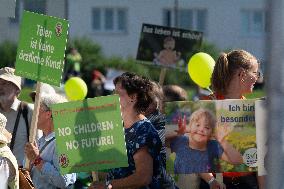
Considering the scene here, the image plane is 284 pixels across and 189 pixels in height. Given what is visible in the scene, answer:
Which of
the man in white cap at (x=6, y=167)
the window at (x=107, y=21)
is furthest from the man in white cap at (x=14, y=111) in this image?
the window at (x=107, y=21)

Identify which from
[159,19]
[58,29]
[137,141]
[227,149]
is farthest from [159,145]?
[159,19]

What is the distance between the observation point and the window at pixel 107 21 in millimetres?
43094

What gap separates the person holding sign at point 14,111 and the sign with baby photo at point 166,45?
7.79 feet

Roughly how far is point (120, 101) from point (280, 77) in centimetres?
286

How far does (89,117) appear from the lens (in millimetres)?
4812

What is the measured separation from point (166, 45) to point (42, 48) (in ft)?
12.5

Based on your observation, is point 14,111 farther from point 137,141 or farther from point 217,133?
point 217,133

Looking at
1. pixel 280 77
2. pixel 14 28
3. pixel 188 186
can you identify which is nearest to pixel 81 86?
pixel 188 186

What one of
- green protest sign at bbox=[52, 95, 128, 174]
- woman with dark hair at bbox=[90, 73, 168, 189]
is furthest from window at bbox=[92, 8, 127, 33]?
green protest sign at bbox=[52, 95, 128, 174]

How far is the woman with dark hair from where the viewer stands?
4918 millimetres

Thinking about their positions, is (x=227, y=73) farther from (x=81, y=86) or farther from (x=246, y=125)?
(x=81, y=86)

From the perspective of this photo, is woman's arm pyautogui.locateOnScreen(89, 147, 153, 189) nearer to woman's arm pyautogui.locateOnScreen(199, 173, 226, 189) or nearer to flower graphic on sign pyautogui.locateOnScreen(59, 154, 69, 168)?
flower graphic on sign pyautogui.locateOnScreen(59, 154, 69, 168)

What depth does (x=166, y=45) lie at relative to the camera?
9672 millimetres

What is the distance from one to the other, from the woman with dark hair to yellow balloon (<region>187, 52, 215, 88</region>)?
2.26 meters
